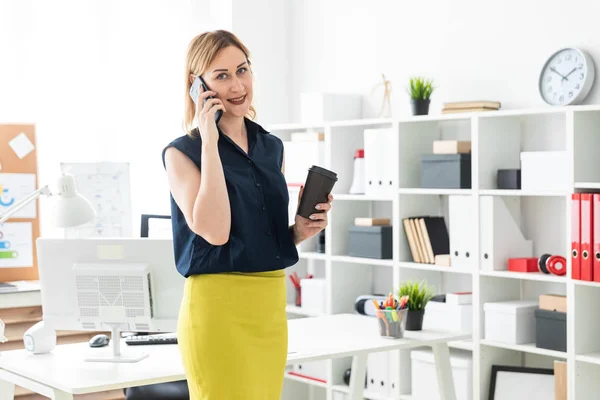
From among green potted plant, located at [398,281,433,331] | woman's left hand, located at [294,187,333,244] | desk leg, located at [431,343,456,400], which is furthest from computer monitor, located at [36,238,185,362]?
desk leg, located at [431,343,456,400]

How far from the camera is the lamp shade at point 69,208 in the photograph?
3.00 meters

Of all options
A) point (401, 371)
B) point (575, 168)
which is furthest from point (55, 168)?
point (575, 168)

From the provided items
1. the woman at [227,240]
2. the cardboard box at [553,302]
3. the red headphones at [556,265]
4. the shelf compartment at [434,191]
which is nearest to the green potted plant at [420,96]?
the shelf compartment at [434,191]

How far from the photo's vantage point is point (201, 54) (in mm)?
2232

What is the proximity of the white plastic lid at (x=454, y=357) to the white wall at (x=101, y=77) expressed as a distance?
186 cm

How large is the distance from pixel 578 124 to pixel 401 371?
154 cm

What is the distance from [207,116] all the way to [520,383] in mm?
2383

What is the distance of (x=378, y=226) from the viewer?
451cm

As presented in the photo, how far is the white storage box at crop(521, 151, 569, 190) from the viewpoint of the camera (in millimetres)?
3635

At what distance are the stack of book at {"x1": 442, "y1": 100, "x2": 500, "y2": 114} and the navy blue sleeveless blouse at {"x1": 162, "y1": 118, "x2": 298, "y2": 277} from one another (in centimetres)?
188

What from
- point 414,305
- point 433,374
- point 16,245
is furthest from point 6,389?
point 433,374

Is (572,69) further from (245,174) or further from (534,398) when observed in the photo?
(245,174)

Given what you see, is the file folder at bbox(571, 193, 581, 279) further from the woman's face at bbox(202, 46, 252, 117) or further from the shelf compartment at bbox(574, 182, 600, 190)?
the woman's face at bbox(202, 46, 252, 117)

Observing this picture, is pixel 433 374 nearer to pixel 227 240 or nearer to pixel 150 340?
pixel 150 340
